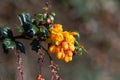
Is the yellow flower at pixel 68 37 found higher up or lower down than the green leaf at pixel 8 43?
higher up

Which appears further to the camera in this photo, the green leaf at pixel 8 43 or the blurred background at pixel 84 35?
the blurred background at pixel 84 35

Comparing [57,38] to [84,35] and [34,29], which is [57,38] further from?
[84,35]

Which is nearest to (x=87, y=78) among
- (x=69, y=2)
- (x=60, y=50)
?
(x=69, y=2)

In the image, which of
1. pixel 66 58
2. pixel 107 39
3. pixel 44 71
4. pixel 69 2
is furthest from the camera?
pixel 107 39

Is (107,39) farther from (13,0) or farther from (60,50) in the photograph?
(60,50)

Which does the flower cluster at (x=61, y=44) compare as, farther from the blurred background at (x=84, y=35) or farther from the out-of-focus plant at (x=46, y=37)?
the blurred background at (x=84, y=35)

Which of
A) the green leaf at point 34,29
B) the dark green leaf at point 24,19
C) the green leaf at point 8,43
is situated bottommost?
the green leaf at point 8,43

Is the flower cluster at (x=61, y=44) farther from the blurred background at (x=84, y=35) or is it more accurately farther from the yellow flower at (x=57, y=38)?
the blurred background at (x=84, y=35)

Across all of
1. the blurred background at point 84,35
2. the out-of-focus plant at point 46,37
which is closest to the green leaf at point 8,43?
the out-of-focus plant at point 46,37
